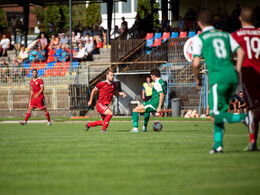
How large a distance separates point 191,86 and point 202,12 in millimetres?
19692

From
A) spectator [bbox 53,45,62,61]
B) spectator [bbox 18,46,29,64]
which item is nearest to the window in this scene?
spectator [bbox 53,45,62,61]

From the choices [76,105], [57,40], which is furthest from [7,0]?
[76,105]

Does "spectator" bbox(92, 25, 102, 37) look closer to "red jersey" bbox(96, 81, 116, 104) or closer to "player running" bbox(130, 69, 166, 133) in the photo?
"red jersey" bbox(96, 81, 116, 104)

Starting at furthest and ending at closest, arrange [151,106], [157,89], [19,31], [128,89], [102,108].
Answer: [19,31] < [128,89] < [102,108] < [151,106] < [157,89]

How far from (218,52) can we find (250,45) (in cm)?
82

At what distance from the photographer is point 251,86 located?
8414 millimetres

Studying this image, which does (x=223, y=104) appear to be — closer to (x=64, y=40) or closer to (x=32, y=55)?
(x=32, y=55)

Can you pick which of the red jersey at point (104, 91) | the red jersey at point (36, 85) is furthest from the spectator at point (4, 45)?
the red jersey at point (104, 91)

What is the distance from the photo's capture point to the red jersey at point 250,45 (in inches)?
335

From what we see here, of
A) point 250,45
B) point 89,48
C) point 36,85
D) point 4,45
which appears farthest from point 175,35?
point 250,45

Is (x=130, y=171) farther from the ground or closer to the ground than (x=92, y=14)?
closer to the ground

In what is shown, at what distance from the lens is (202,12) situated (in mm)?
8203

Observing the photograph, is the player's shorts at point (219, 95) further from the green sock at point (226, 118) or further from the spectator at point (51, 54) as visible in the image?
the spectator at point (51, 54)

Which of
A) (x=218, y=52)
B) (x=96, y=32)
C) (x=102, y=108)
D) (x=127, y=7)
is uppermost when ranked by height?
(x=127, y=7)
